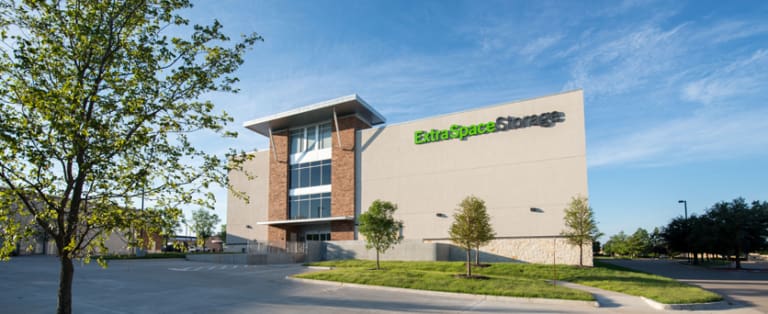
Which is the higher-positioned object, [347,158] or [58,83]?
[347,158]

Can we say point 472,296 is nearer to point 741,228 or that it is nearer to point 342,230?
point 342,230

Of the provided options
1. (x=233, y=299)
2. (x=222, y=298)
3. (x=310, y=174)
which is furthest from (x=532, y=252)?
(x=222, y=298)

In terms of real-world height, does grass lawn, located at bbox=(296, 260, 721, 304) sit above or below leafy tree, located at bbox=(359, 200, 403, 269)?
below

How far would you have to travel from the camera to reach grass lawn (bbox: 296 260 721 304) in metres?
15.6

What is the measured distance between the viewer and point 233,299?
14922 mm

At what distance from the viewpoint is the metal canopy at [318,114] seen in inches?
1465

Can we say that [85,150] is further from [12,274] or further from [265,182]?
[265,182]

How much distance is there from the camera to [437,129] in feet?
112

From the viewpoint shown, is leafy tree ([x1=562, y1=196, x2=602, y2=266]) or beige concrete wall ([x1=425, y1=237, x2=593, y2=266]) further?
beige concrete wall ([x1=425, y1=237, x2=593, y2=266])

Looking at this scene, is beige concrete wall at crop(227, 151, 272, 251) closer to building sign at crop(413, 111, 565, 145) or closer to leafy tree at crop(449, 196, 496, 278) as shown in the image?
building sign at crop(413, 111, 565, 145)

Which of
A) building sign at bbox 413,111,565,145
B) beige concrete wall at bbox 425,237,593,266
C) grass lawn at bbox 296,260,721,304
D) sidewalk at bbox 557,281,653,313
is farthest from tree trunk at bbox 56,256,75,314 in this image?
building sign at bbox 413,111,565,145

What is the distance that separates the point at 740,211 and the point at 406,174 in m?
27.9

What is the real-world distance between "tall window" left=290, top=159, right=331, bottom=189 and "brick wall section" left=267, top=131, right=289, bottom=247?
0.82 m

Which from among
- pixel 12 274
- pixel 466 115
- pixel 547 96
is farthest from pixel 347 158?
pixel 12 274
